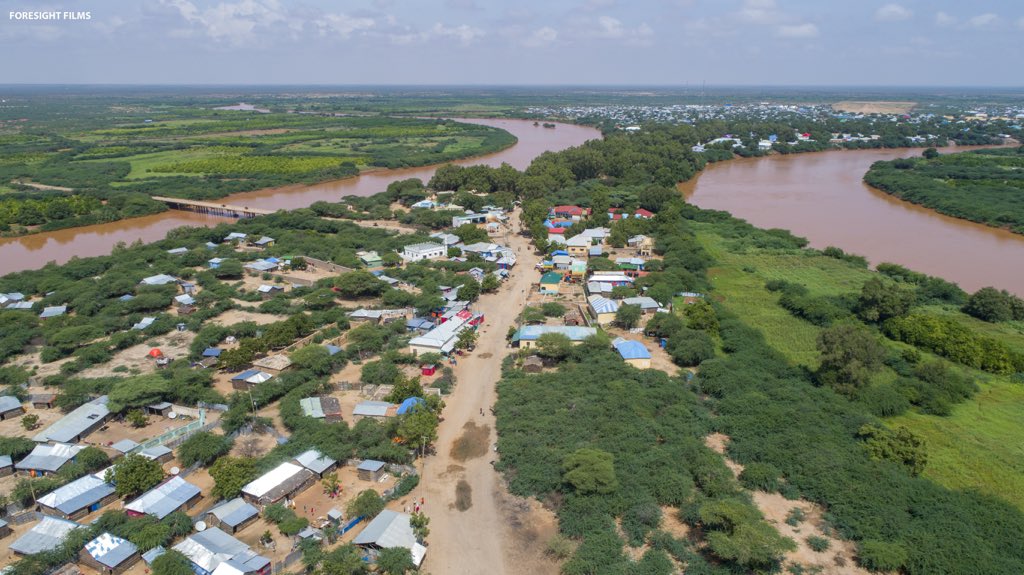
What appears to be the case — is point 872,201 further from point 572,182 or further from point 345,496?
point 345,496

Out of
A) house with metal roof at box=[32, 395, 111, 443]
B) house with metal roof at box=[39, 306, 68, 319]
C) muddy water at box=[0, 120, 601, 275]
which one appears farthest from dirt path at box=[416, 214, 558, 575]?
muddy water at box=[0, 120, 601, 275]

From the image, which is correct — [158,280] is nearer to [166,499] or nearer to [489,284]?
[489,284]

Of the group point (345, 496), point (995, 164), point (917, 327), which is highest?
point (995, 164)

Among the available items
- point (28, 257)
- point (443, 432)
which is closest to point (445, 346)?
point (443, 432)

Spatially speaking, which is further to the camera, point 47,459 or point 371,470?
point 47,459

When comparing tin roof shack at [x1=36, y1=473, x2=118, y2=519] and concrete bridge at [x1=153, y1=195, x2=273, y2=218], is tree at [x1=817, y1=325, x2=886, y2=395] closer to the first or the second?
tin roof shack at [x1=36, y1=473, x2=118, y2=519]

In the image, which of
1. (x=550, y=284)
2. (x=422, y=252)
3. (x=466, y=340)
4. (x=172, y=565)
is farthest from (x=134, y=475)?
(x=422, y=252)
